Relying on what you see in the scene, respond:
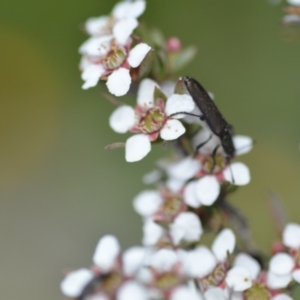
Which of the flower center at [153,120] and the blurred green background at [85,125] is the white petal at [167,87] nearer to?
the flower center at [153,120]

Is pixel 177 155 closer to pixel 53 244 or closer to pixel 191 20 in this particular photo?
pixel 53 244

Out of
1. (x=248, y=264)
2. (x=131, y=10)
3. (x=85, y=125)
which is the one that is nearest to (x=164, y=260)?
(x=248, y=264)

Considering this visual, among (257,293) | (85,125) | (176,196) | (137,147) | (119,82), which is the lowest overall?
(85,125)

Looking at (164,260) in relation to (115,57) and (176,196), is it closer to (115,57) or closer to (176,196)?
(176,196)

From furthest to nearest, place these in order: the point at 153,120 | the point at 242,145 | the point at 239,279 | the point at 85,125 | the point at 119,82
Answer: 1. the point at 85,125
2. the point at 242,145
3. the point at 153,120
4. the point at 119,82
5. the point at 239,279

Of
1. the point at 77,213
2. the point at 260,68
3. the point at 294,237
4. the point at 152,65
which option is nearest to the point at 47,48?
the point at 77,213

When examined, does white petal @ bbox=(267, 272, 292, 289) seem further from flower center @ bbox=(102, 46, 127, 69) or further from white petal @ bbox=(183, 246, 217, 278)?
flower center @ bbox=(102, 46, 127, 69)
